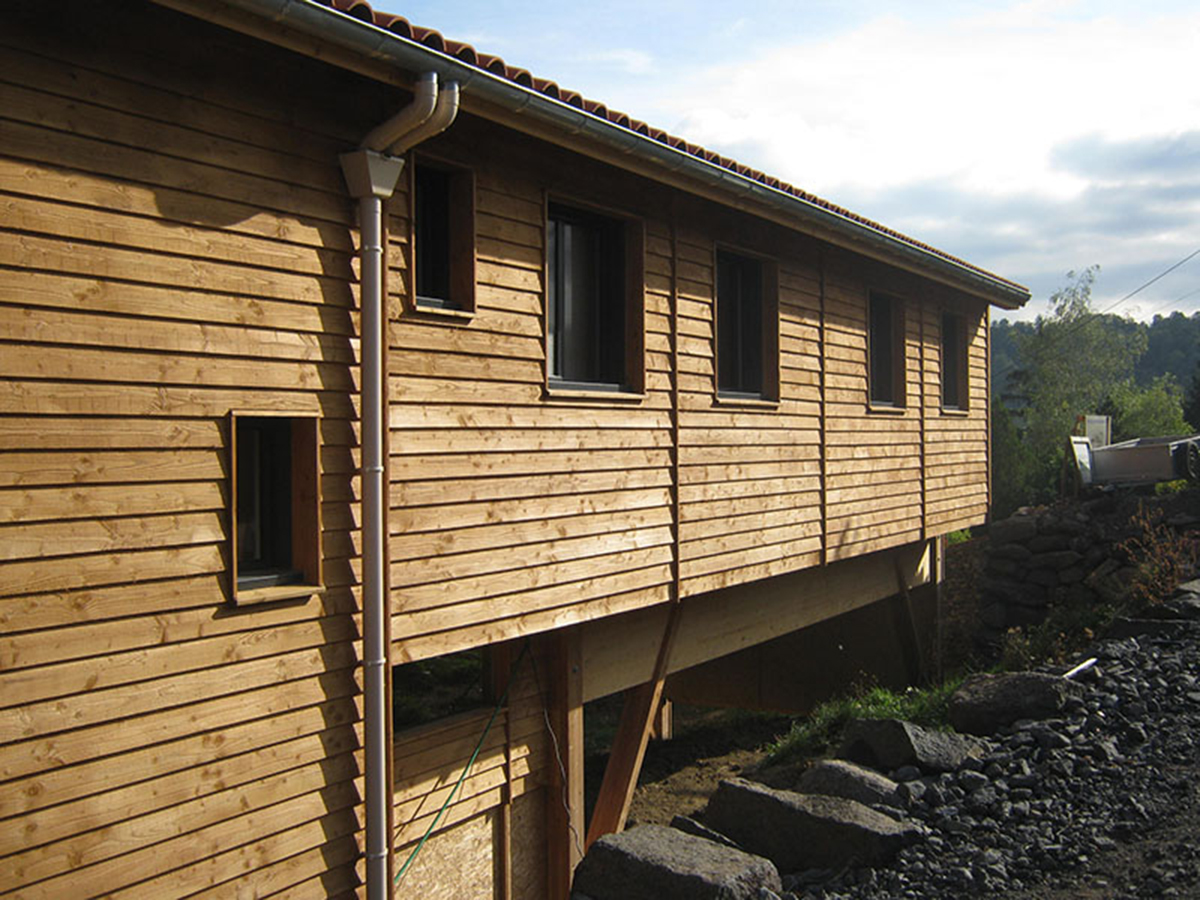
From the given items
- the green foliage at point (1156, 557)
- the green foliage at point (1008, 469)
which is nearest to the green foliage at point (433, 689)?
the green foliage at point (1156, 557)

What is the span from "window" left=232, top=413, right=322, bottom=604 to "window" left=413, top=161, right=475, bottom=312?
4.49 ft

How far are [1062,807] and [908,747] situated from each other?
1.32 m

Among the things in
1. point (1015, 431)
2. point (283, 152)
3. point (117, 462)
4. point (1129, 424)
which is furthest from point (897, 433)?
point (1129, 424)

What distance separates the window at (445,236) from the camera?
20.9ft

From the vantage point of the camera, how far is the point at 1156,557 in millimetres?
13703

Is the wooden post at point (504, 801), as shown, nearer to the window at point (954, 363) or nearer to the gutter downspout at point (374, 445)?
the gutter downspout at point (374, 445)

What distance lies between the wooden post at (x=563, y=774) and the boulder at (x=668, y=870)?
182 centimetres

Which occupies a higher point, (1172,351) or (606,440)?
(1172,351)

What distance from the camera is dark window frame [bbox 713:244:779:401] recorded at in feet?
31.8

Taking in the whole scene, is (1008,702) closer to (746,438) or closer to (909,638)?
(746,438)

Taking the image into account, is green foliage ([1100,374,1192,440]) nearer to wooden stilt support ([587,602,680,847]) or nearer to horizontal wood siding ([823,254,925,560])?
horizontal wood siding ([823,254,925,560])

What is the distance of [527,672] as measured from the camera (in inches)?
302

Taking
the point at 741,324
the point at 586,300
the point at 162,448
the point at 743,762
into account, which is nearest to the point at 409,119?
the point at 162,448

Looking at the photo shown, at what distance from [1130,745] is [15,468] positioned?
6.96 meters
